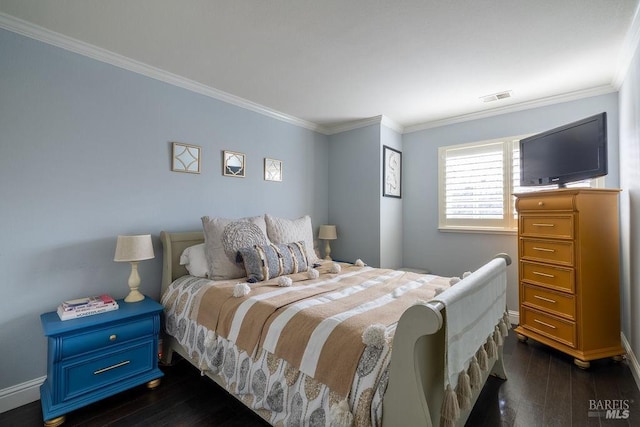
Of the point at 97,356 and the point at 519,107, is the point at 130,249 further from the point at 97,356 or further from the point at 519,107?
the point at 519,107

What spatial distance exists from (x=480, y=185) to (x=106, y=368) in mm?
3951

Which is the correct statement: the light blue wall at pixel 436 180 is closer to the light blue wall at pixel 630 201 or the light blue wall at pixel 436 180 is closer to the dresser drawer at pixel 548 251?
the light blue wall at pixel 630 201

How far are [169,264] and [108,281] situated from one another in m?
0.43

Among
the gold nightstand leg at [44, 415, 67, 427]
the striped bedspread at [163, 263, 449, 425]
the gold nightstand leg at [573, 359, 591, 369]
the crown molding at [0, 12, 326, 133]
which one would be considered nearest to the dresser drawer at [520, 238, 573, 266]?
the gold nightstand leg at [573, 359, 591, 369]

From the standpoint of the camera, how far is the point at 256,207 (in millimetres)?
3266

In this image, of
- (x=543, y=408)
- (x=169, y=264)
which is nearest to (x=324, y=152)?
(x=169, y=264)

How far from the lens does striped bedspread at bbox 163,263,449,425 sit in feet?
4.08

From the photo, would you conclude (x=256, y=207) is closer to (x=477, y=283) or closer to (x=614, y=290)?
(x=477, y=283)

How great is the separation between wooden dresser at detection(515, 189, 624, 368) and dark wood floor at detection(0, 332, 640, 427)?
21cm

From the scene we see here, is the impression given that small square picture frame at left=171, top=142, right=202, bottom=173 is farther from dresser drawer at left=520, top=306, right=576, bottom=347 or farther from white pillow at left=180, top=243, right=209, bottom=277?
dresser drawer at left=520, top=306, right=576, bottom=347

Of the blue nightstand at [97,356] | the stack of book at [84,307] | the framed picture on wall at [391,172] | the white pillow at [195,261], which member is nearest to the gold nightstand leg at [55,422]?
the blue nightstand at [97,356]

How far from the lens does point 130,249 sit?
2.04 m

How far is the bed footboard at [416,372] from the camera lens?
102 cm

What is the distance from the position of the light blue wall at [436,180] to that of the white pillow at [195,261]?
274 cm
